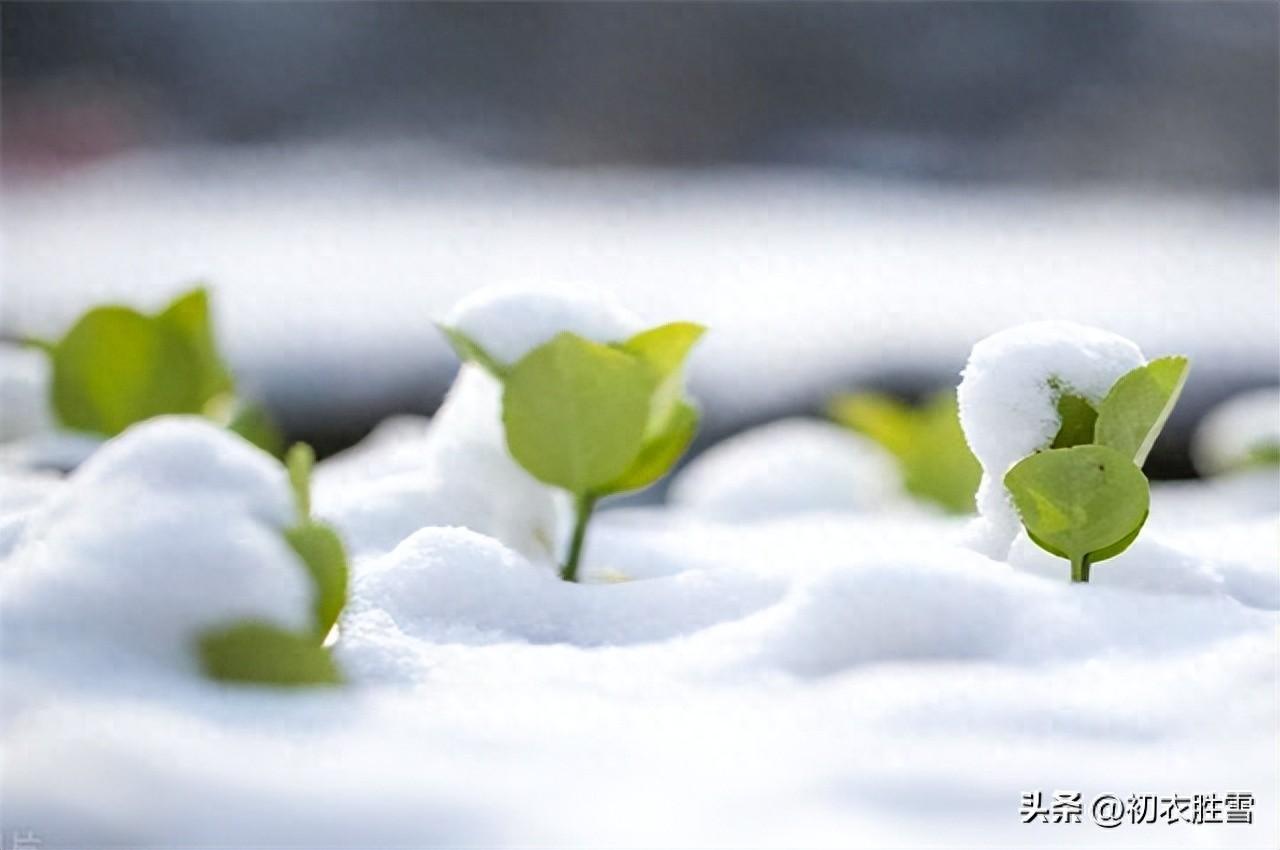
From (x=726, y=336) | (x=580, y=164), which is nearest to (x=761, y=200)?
(x=580, y=164)

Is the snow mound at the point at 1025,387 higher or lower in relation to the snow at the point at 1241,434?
lower

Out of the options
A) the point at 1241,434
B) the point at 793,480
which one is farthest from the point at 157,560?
the point at 1241,434

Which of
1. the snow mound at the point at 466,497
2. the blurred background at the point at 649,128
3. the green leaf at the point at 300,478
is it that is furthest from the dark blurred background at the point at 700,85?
the green leaf at the point at 300,478

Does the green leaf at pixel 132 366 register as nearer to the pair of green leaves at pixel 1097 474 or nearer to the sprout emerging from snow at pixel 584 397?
the sprout emerging from snow at pixel 584 397

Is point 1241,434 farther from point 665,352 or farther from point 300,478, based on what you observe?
point 300,478

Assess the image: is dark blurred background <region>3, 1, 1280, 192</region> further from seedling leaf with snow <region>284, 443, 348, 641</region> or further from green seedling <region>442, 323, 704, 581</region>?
seedling leaf with snow <region>284, 443, 348, 641</region>

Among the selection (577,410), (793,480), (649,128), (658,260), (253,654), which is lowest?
(253,654)
